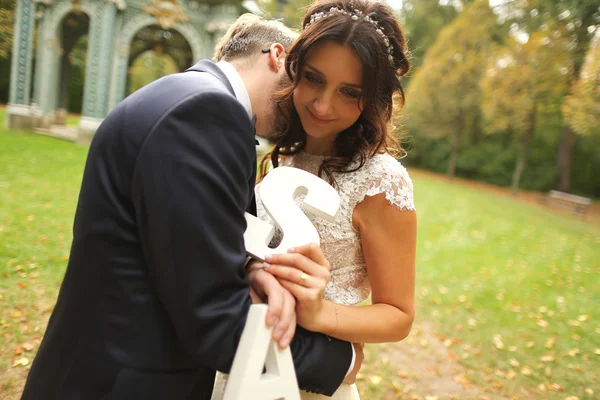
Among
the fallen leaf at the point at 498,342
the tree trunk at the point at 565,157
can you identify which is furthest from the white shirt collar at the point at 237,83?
the tree trunk at the point at 565,157

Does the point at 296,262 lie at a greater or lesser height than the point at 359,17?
lesser

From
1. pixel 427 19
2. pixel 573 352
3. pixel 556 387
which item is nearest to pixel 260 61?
pixel 556 387

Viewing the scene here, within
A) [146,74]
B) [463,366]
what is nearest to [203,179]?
[463,366]

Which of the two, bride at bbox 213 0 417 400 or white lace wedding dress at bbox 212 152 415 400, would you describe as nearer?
bride at bbox 213 0 417 400

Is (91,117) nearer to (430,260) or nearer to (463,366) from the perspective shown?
(430,260)

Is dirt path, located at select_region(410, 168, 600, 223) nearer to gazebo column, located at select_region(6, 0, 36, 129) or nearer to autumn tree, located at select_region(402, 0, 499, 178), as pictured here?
autumn tree, located at select_region(402, 0, 499, 178)

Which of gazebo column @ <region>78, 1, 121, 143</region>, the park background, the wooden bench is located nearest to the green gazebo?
gazebo column @ <region>78, 1, 121, 143</region>

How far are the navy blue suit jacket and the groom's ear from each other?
17.7 inches

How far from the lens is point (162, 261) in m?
1.12

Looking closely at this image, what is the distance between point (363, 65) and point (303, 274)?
0.91m

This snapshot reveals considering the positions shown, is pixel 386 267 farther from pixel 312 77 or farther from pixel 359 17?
pixel 359 17

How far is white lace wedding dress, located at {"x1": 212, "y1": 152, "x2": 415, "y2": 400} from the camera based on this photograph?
5.91ft

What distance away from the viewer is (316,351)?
1374 millimetres

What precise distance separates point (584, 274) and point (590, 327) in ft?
10.6
